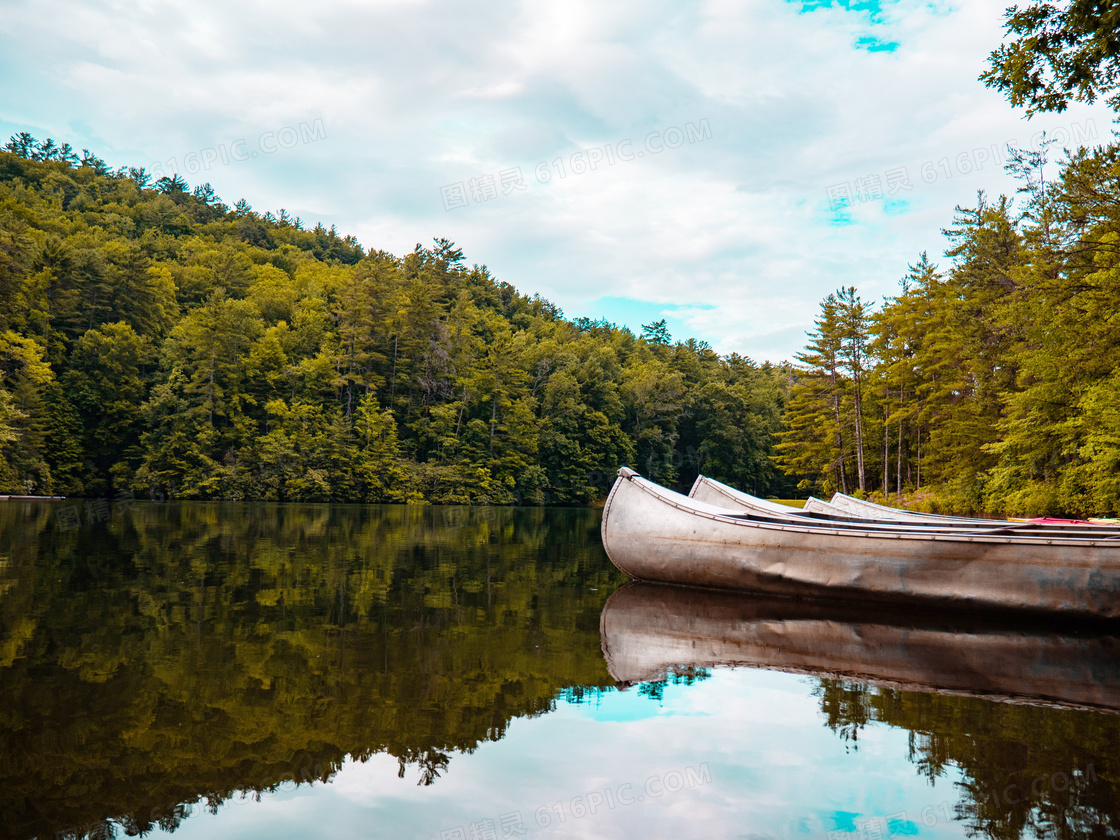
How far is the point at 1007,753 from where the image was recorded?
416 cm

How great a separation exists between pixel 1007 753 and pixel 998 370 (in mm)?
22858

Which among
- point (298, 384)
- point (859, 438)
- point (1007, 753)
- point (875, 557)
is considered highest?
point (298, 384)

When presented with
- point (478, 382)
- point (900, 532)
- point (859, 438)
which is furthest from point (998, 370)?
point (478, 382)

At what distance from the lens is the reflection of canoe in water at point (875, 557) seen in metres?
7.67

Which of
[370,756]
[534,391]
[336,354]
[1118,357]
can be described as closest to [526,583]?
[370,756]

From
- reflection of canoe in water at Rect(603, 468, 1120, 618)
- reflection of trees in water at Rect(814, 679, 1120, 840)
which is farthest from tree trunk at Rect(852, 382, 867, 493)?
reflection of trees in water at Rect(814, 679, 1120, 840)

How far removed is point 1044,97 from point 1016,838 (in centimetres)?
1007

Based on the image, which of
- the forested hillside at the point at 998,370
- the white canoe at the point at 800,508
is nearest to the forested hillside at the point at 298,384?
the forested hillside at the point at 998,370

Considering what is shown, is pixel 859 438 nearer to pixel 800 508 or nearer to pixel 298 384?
pixel 800 508

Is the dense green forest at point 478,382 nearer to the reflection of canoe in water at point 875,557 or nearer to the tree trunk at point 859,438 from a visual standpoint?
the tree trunk at point 859,438

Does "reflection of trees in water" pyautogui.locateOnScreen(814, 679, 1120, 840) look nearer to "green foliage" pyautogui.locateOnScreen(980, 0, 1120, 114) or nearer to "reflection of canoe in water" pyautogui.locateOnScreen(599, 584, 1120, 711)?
"reflection of canoe in water" pyautogui.locateOnScreen(599, 584, 1120, 711)

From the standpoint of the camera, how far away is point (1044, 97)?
9695 millimetres

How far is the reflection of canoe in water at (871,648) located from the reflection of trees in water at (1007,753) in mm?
395

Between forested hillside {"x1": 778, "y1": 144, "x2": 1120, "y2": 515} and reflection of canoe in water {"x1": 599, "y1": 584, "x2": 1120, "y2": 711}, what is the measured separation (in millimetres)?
8133
